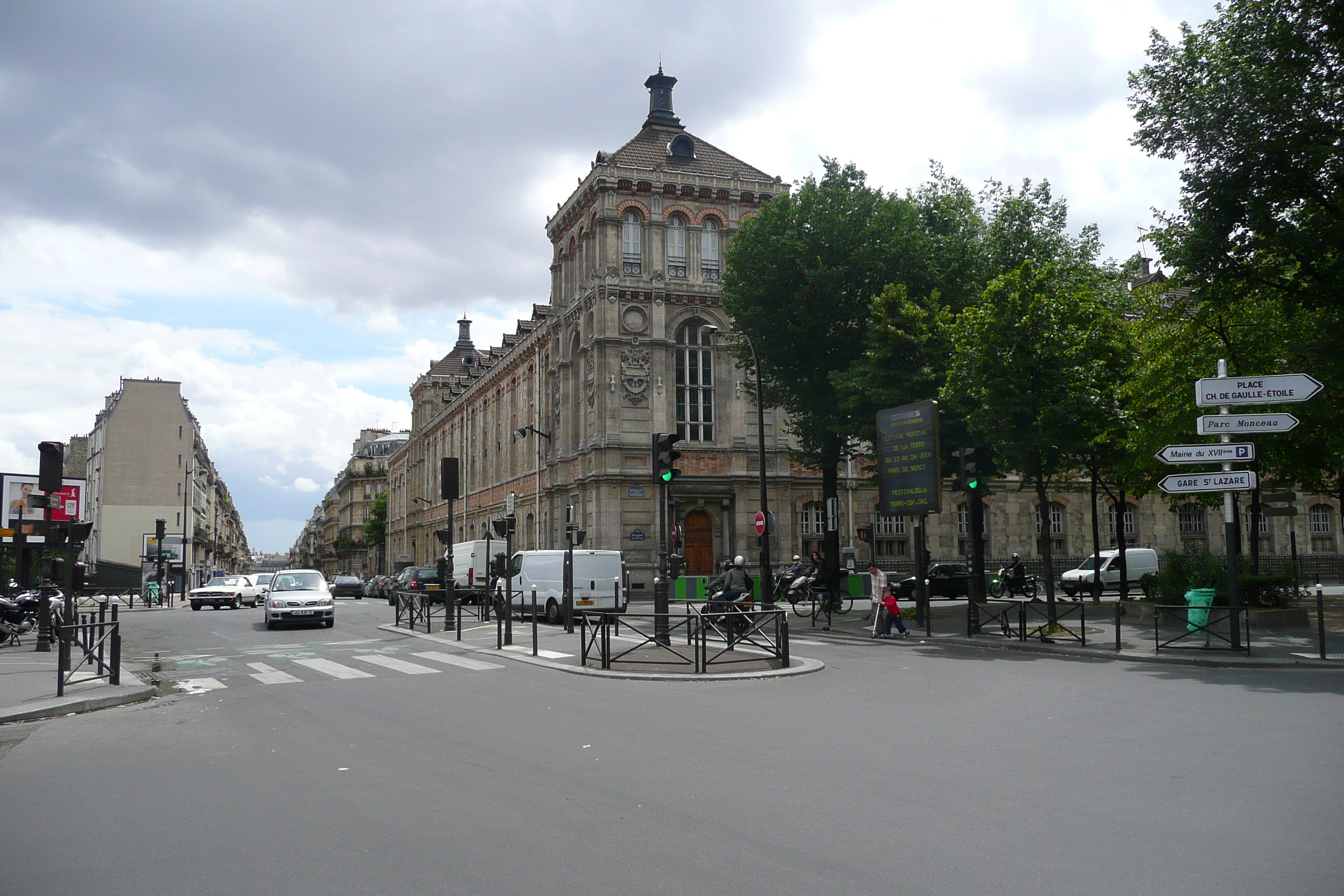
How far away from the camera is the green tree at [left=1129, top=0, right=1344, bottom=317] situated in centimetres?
1853

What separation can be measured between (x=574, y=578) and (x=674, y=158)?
25678mm

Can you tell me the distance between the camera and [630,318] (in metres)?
41.8

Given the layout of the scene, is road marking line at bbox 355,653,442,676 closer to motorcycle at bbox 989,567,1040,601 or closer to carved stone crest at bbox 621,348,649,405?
carved stone crest at bbox 621,348,649,405

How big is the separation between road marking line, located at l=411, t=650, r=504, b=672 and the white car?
2670cm

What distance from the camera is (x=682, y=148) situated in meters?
45.5

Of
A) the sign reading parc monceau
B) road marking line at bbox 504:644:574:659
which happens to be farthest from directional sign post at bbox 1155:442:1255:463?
road marking line at bbox 504:644:574:659

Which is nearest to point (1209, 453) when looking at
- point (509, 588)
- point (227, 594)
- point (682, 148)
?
point (509, 588)

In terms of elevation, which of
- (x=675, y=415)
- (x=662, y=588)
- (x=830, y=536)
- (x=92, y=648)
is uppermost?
(x=675, y=415)

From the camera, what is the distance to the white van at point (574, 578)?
25.8 meters

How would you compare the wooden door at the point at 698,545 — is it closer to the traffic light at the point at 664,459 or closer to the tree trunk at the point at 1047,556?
the tree trunk at the point at 1047,556

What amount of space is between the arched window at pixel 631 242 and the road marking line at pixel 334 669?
91.6 ft

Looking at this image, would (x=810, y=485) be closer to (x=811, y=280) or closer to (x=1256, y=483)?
(x=811, y=280)

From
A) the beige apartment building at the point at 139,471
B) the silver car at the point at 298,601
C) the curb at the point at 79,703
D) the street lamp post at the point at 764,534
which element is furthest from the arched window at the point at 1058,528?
the beige apartment building at the point at 139,471

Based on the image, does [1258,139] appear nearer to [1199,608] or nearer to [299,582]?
[1199,608]
